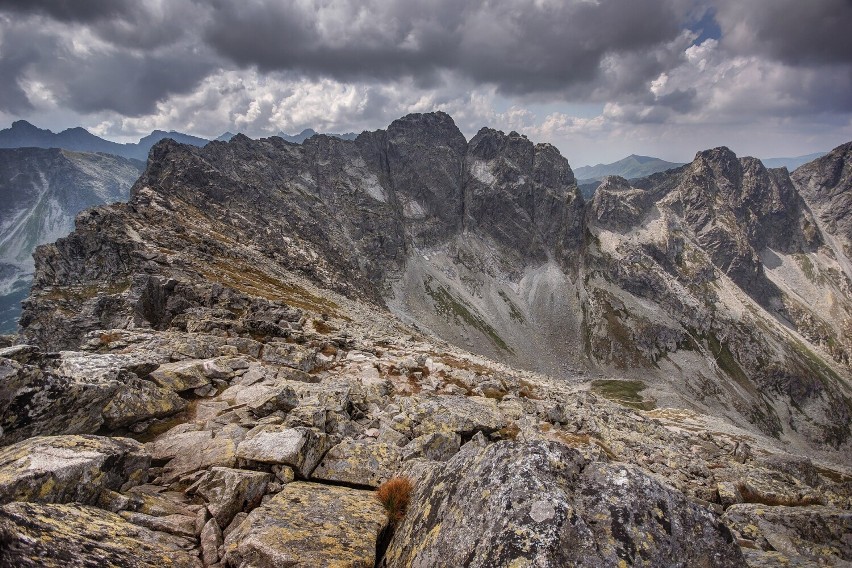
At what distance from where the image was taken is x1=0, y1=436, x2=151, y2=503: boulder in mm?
8492

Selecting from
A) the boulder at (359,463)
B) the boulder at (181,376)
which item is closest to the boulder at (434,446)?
the boulder at (359,463)

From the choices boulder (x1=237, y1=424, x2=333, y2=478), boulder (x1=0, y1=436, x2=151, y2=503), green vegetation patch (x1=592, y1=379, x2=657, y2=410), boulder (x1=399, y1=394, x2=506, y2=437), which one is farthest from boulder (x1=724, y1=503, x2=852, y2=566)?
green vegetation patch (x1=592, y1=379, x2=657, y2=410)

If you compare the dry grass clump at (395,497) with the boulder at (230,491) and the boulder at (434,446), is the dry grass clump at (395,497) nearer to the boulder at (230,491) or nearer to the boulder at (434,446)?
the boulder at (434,446)

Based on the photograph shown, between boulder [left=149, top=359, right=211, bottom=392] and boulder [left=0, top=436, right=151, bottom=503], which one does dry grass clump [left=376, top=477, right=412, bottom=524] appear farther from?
boulder [left=149, top=359, right=211, bottom=392]

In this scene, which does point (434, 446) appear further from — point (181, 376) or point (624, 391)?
point (624, 391)

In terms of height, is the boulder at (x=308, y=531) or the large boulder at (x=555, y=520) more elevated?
the large boulder at (x=555, y=520)

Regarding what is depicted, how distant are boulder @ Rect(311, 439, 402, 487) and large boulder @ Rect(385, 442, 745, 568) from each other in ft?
14.1

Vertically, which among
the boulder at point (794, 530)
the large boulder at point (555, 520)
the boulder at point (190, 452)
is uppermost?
the large boulder at point (555, 520)

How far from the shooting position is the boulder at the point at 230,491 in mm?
10484

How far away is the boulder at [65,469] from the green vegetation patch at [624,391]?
158624 millimetres

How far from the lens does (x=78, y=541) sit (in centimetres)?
720

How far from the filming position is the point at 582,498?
27.3 ft

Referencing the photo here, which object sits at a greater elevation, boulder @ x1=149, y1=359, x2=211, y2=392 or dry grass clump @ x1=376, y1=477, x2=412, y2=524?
boulder @ x1=149, y1=359, x2=211, y2=392

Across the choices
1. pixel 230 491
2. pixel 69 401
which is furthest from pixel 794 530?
pixel 69 401
